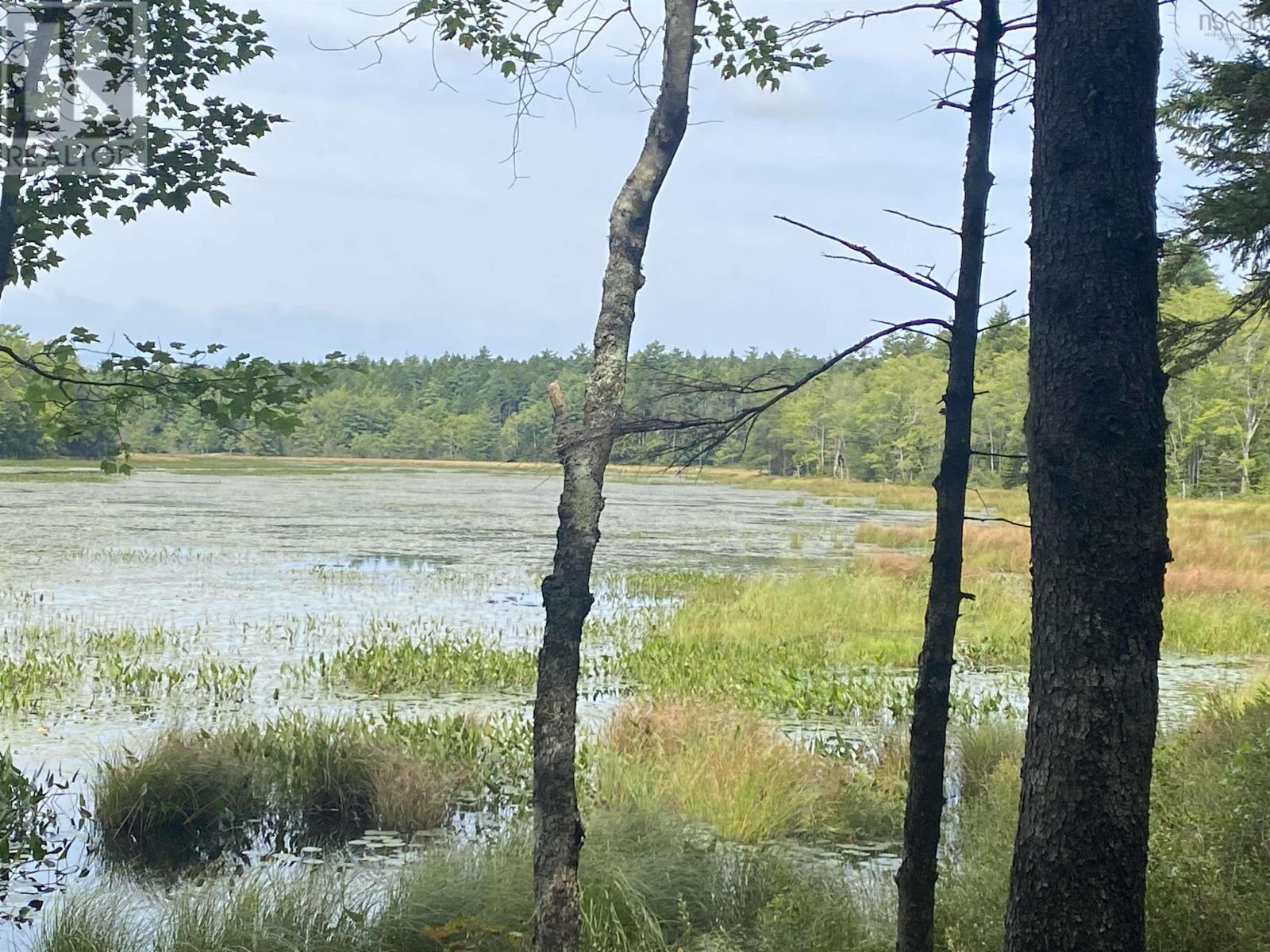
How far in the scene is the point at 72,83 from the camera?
544 centimetres

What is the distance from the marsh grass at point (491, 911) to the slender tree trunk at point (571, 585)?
52 cm

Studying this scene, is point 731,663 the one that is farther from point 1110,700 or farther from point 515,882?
point 1110,700

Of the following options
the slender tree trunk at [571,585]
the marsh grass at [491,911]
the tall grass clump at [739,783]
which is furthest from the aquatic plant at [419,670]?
the slender tree trunk at [571,585]

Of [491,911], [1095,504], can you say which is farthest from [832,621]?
[1095,504]

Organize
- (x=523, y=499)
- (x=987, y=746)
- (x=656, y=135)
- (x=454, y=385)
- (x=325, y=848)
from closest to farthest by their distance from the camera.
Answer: (x=656, y=135) < (x=325, y=848) < (x=987, y=746) < (x=523, y=499) < (x=454, y=385)

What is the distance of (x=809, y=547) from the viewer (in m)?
31.2

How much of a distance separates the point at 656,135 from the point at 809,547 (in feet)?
87.9

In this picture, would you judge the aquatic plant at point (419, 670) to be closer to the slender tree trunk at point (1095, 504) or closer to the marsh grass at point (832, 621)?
the marsh grass at point (832, 621)

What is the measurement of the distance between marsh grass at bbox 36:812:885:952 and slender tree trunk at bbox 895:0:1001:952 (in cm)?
89

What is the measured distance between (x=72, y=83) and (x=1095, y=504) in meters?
4.88

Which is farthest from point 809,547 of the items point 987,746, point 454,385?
point 454,385

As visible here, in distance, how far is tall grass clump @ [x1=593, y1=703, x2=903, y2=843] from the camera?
7.69 metres

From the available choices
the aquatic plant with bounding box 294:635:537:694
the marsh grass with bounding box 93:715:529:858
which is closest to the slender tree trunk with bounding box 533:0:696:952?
the marsh grass with bounding box 93:715:529:858

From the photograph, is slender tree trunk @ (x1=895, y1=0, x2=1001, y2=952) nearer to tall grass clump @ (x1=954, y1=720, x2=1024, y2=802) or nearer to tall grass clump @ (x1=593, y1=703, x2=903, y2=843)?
tall grass clump @ (x1=593, y1=703, x2=903, y2=843)
